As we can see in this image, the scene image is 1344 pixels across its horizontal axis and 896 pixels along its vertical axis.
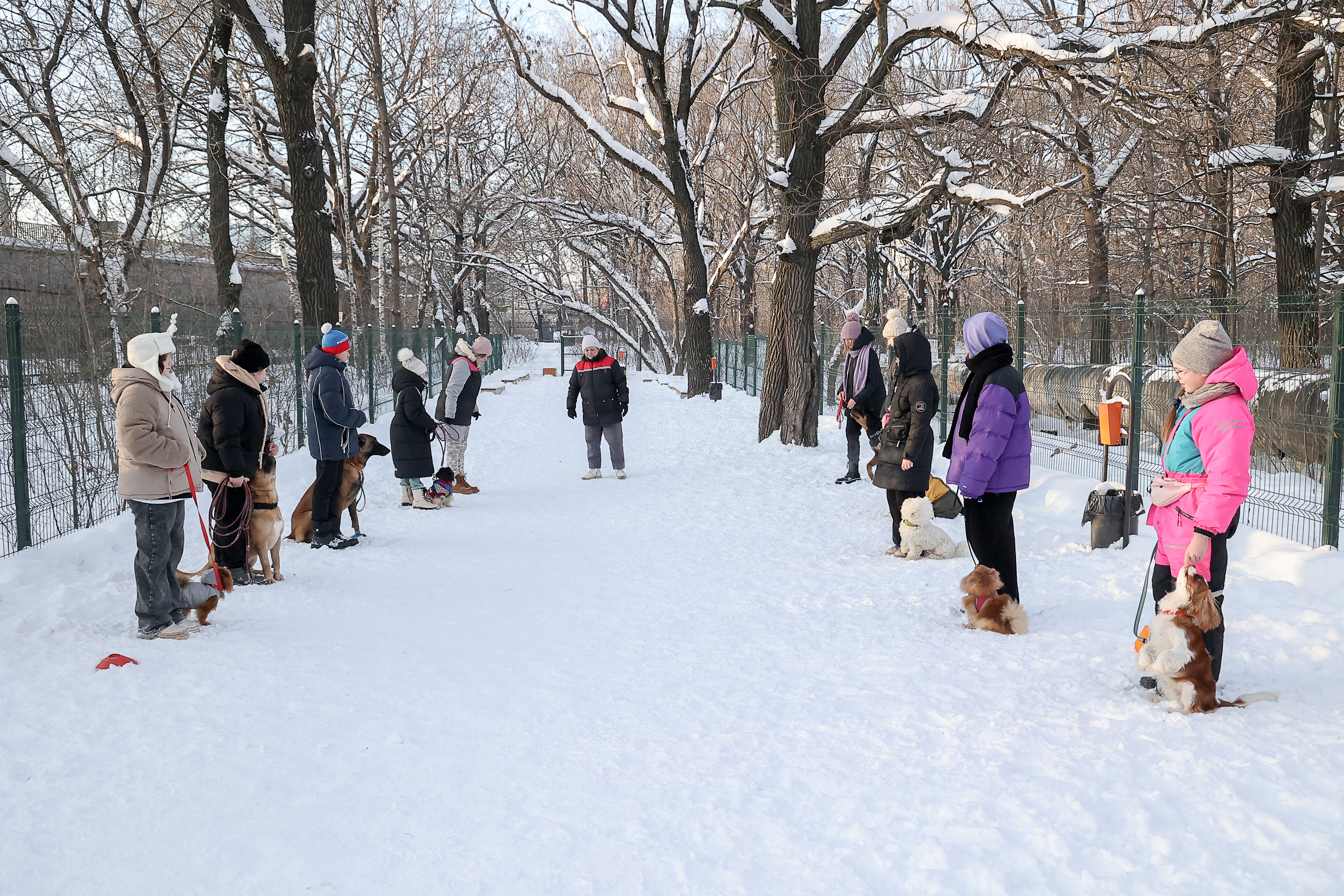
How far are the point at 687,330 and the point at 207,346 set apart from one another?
1638cm

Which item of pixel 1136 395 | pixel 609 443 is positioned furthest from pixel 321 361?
pixel 1136 395

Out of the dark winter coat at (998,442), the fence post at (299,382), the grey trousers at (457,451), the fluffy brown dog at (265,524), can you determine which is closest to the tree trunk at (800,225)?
the grey trousers at (457,451)

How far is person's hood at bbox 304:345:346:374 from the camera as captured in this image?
7688 mm

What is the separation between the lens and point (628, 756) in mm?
3803

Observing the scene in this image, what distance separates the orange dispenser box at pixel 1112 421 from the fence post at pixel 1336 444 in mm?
1312

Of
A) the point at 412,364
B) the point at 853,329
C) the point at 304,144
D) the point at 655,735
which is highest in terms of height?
the point at 304,144

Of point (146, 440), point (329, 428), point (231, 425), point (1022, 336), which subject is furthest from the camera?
point (1022, 336)

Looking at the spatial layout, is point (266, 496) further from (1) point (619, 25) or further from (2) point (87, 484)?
(1) point (619, 25)

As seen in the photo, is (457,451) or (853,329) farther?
(457,451)

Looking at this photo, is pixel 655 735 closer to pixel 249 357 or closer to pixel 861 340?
pixel 249 357

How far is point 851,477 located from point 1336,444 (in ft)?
→ 16.2

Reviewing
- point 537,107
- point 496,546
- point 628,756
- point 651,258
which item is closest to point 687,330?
point 537,107

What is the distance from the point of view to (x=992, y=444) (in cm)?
534

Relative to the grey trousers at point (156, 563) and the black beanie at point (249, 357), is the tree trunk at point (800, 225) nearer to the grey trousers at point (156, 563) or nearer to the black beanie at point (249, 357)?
the black beanie at point (249, 357)
